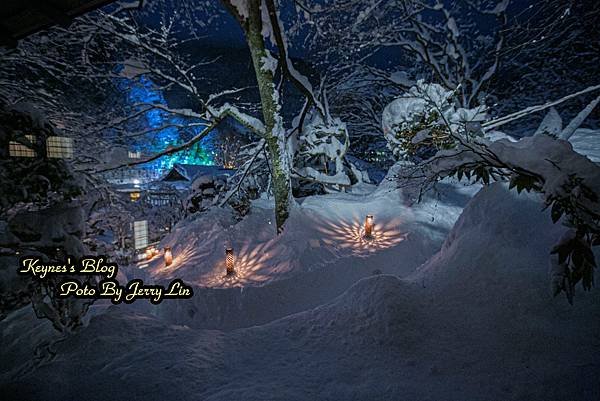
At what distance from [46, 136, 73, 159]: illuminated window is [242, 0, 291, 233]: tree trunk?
371cm

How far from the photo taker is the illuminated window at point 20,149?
281 cm

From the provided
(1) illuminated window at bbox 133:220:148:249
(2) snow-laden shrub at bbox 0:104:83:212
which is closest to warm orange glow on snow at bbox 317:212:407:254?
(2) snow-laden shrub at bbox 0:104:83:212

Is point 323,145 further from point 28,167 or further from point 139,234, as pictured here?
point 139,234

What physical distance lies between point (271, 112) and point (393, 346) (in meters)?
5.24

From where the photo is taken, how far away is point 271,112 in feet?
19.2

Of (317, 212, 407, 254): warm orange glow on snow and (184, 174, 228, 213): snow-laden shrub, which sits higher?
(184, 174, 228, 213): snow-laden shrub

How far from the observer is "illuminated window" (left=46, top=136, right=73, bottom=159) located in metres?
3.02

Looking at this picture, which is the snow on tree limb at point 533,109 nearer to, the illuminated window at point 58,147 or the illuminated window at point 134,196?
the illuminated window at point 58,147

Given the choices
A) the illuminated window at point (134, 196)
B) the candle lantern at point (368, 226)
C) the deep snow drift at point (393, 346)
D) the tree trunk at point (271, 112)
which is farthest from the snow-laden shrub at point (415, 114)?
the illuminated window at point (134, 196)

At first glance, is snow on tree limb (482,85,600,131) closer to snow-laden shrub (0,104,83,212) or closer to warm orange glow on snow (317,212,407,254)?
warm orange glow on snow (317,212,407,254)

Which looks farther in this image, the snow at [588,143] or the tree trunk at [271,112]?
the tree trunk at [271,112]

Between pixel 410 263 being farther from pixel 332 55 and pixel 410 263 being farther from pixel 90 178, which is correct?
pixel 332 55

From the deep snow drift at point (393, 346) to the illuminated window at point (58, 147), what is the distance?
6.95 ft

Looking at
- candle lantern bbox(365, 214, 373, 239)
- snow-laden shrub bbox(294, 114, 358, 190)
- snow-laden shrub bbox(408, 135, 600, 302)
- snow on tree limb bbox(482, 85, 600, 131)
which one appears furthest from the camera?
snow-laden shrub bbox(294, 114, 358, 190)
